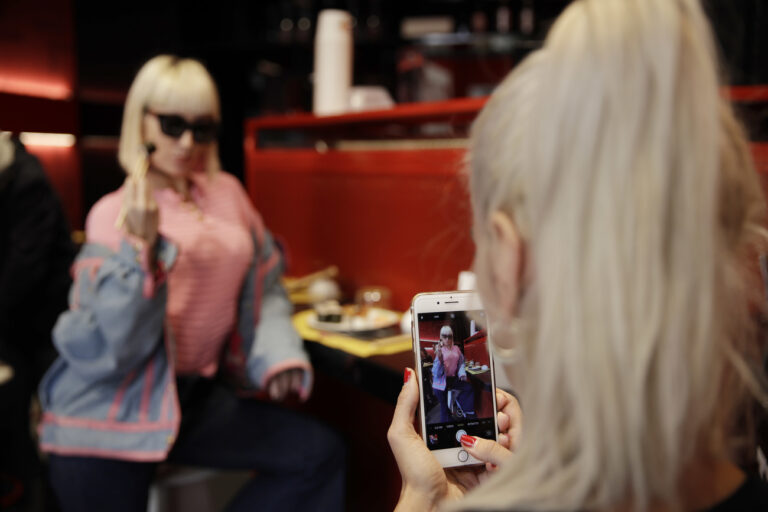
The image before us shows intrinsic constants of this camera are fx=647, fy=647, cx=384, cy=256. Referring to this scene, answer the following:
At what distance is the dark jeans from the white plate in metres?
0.22

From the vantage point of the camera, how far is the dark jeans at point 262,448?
1.44 meters

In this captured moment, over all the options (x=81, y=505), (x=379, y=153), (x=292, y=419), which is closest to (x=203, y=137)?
(x=379, y=153)

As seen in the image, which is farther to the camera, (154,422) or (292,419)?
(292,419)

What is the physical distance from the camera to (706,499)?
1.59ft

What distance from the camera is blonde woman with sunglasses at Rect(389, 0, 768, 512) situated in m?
0.41

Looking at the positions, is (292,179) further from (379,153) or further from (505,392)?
(505,392)

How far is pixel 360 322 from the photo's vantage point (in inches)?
63.0

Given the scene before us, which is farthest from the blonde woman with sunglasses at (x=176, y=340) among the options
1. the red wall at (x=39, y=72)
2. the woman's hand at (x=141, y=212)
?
the red wall at (x=39, y=72)

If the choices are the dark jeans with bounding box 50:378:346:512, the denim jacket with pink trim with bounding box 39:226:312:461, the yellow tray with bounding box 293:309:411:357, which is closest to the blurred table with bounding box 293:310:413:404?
the yellow tray with bounding box 293:309:411:357

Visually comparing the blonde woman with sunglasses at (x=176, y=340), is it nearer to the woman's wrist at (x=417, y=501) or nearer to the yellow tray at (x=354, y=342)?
the yellow tray at (x=354, y=342)

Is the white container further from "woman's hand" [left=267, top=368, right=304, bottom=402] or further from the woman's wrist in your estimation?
the woman's wrist

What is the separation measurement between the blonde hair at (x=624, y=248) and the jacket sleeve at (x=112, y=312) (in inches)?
36.7

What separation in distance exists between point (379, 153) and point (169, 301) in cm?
73

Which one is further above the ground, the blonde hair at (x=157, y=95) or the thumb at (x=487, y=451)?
the blonde hair at (x=157, y=95)
